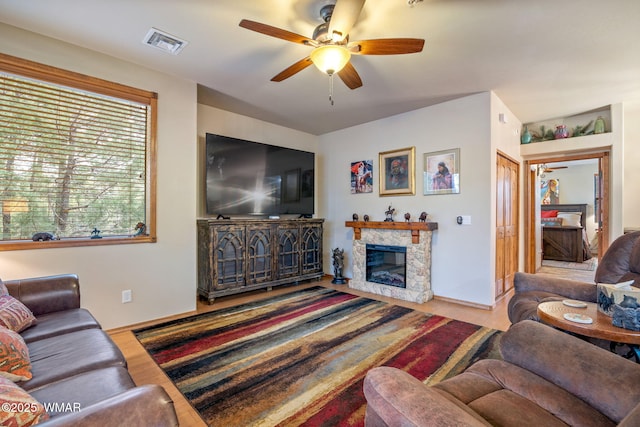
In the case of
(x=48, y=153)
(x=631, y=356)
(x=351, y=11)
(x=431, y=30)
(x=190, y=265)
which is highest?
(x=431, y=30)

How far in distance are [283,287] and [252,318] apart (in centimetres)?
139

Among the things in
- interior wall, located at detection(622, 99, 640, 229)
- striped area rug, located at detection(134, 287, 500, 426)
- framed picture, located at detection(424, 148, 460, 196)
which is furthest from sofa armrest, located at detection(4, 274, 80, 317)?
interior wall, located at detection(622, 99, 640, 229)

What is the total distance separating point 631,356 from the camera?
1.76 meters

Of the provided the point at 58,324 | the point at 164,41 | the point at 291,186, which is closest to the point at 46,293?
the point at 58,324

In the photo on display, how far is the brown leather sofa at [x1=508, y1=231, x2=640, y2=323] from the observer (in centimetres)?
202

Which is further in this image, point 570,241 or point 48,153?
point 570,241

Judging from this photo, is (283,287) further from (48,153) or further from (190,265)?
(48,153)

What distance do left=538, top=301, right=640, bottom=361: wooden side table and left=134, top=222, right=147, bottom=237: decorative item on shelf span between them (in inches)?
136

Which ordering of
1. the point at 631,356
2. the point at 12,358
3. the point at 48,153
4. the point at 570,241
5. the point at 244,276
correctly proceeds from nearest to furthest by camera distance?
the point at 12,358
the point at 631,356
the point at 48,153
the point at 244,276
the point at 570,241

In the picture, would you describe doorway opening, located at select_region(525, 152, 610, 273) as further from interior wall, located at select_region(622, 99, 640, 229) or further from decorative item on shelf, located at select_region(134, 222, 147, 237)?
decorative item on shelf, located at select_region(134, 222, 147, 237)

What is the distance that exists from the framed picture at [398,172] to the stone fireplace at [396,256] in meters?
0.56

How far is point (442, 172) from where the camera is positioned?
155 inches

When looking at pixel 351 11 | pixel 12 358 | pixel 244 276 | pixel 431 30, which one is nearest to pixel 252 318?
pixel 244 276

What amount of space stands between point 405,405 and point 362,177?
4200 mm
